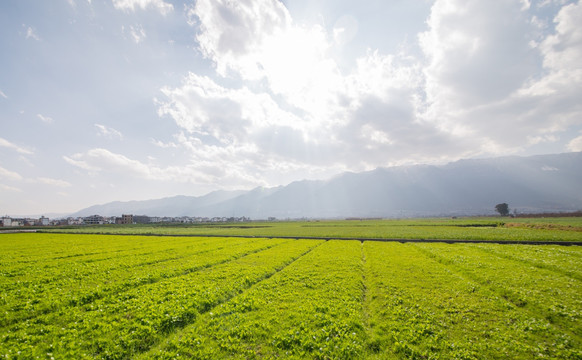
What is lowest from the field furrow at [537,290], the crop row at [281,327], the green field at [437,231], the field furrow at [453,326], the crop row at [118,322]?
the green field at [437,231]

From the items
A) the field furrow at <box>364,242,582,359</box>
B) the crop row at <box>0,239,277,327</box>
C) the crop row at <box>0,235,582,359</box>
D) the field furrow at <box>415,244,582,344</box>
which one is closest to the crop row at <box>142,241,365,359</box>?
the crop row at <box>0,235,582,359</box>

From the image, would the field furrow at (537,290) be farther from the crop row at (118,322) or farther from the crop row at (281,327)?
the crop row at (118,322)

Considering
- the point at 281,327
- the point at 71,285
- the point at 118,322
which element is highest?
the point at 71,285

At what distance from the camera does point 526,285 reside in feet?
54.2

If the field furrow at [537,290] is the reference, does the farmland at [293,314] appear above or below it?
above

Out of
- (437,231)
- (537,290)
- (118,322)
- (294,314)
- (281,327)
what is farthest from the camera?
(437,231)

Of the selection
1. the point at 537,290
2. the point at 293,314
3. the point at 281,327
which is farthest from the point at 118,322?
the point at 537,290

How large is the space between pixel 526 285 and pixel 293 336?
18633 mm

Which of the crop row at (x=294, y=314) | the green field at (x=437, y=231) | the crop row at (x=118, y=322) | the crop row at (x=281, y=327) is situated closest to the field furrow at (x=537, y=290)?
the crop row at (x=294, y=314)

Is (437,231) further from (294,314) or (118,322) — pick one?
(118,322)

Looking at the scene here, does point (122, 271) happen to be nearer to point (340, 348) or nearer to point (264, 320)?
point (264, 320)

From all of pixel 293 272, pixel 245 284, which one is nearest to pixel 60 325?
pixel 245 284

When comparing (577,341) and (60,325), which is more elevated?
(60,325)

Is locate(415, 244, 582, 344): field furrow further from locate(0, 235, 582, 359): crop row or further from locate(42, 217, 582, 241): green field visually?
locate(42, 217, 582, 241): green field
